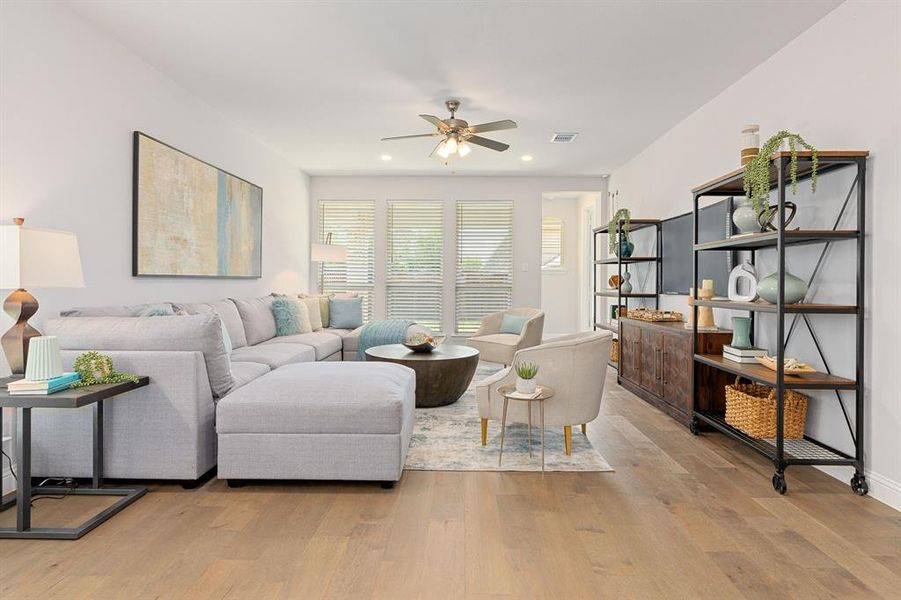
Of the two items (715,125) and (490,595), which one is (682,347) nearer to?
(715,125)

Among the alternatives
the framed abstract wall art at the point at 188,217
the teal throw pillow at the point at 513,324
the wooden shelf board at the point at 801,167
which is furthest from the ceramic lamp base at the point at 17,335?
the teal throw pillow at the point at 513,324

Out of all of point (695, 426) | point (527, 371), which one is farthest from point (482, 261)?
point (527, 371)

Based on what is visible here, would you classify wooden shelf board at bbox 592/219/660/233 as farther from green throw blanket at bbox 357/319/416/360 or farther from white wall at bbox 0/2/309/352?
white wall at bbox 0/2/309/352

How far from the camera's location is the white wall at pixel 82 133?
8.98 ft

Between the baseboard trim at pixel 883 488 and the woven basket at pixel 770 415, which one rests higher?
the woven basket at pixel 770 415

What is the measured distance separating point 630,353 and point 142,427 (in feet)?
14.3

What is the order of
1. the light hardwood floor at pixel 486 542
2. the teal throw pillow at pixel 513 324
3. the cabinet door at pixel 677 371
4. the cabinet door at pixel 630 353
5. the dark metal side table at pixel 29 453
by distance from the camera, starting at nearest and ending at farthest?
the light hardwood floor at pixel 486 542
the dark metal side table at pixel 29 453
the cabinet door at pixel 677 371
the cabinet door at pixel 630 353
the teal throw pillow at pixel 513 324

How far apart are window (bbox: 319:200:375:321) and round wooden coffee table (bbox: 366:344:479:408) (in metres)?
3.42

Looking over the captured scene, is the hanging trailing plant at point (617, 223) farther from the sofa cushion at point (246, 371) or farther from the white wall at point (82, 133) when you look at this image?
the white wall at point (82, 133)

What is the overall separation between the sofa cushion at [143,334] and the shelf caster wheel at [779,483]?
3.09 metres

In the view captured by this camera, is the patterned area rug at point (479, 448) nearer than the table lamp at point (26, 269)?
No

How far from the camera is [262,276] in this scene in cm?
620

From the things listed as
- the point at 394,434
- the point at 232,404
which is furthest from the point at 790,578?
the point at 232,404

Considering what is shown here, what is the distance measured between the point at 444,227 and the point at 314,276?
2.14m
